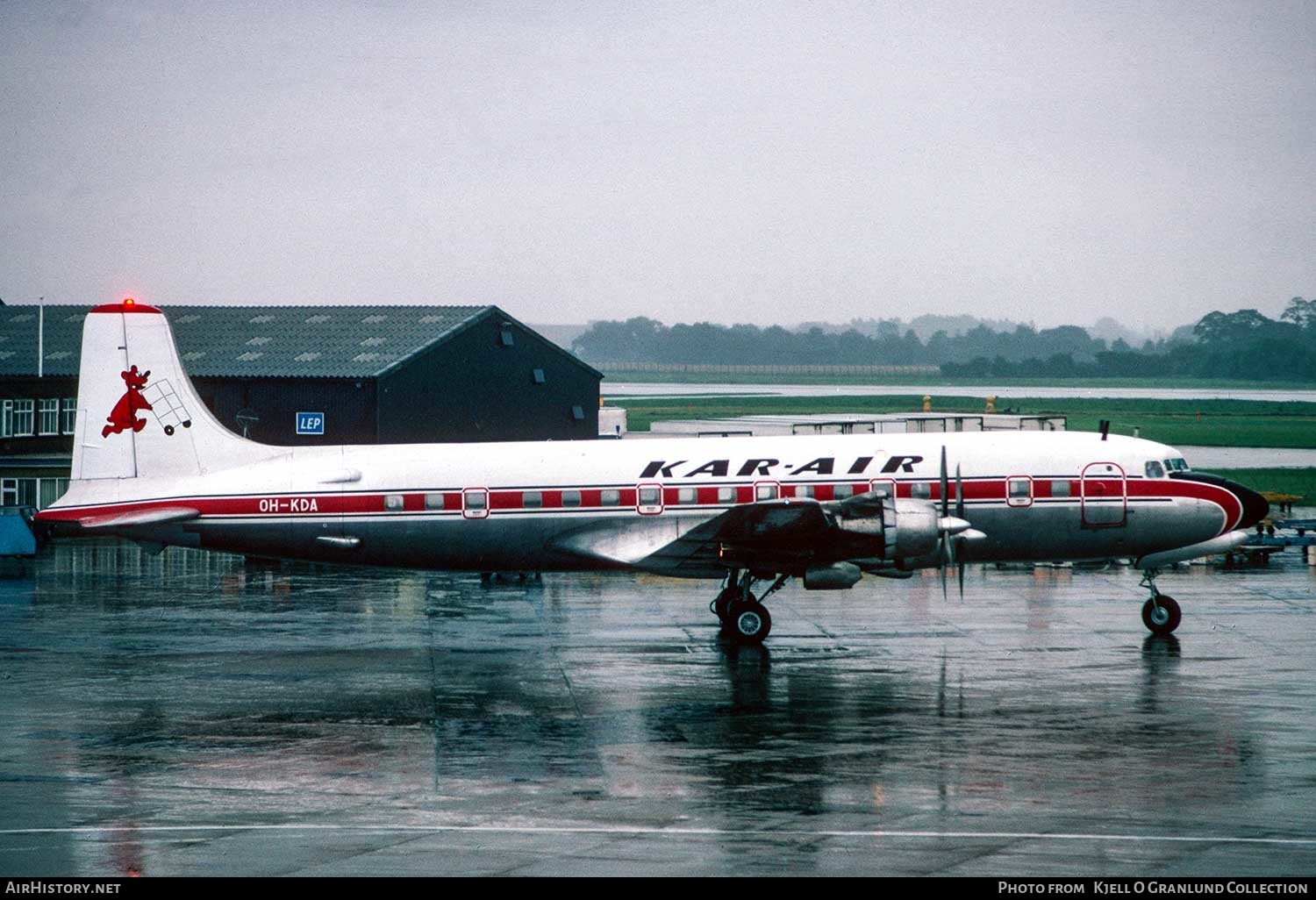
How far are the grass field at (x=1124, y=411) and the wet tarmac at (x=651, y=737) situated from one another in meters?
76.4

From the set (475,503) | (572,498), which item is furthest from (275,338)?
(572,498)

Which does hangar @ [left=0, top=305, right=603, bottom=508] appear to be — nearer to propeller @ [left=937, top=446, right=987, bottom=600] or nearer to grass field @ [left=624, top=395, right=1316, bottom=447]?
propeller @ [left=937, top=446, right=987, bottom=600]

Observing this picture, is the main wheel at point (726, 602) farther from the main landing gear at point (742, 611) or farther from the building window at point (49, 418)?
the building window at point (49, 418)

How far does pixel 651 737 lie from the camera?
2270cm

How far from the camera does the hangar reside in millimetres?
60656

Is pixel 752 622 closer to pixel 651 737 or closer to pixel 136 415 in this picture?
pixel 651 737

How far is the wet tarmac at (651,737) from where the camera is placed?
53.9 feet

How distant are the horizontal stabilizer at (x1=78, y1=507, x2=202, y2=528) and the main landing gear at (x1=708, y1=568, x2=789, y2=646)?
476 inches

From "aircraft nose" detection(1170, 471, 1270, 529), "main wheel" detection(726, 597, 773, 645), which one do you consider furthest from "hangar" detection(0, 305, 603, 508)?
"aircraft nose" detection(1170, 471, 1270, 529)

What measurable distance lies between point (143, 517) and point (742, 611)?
537 inches

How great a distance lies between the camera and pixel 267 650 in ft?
102

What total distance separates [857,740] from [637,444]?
13.3m

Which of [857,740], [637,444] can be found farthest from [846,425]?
[857,740]
